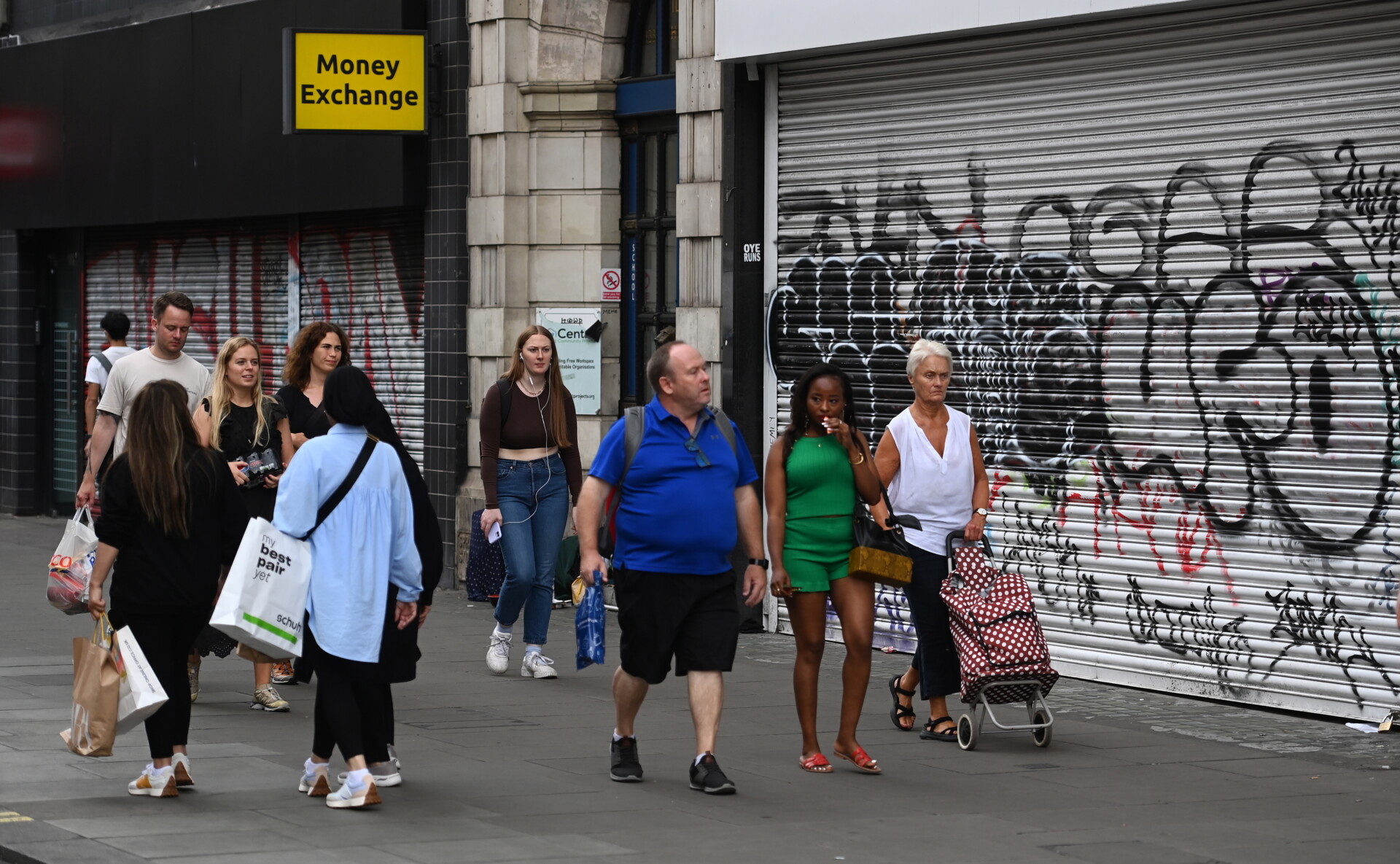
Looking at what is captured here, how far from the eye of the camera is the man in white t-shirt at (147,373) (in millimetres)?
10023

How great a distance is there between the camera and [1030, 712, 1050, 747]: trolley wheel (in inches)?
337

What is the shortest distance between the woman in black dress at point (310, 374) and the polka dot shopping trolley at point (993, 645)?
10.5ft

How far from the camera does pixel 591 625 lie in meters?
7.85

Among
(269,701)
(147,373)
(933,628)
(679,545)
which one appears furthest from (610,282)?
(679,545)

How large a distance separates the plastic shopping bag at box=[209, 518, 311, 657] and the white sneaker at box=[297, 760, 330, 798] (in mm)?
489

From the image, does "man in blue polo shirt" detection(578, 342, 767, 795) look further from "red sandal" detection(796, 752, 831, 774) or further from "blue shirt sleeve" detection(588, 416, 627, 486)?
"red sandal" detection(796, 752, 831, 774)

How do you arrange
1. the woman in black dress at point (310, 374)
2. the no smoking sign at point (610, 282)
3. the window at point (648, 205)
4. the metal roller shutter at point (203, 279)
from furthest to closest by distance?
the metal roller shutter at point (203, 279) < the no smoking sign at point (610, 282) < the window at point (648, 205) < the woman in black dress at point (310, 374)

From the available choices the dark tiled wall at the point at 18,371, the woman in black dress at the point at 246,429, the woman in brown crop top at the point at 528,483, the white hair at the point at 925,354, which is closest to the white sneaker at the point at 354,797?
the woman in black dress at the point at 246,429

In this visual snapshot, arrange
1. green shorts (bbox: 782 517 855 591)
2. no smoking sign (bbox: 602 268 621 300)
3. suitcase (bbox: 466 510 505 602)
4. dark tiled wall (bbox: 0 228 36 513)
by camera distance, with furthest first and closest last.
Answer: dark tiled wall (bbox: 0 228 36 513), no smoking sign (bbox: 602 268 621 300), suitcase (bbox: 466 510 505 602), green shorts (bbox: 782 517 855 591)

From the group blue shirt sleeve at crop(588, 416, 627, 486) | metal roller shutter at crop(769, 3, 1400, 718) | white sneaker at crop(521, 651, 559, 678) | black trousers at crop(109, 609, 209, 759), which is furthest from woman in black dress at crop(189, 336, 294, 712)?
metal roller shutter at crop(769, 3, 1400, 718)

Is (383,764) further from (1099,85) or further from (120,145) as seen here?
(120,145)

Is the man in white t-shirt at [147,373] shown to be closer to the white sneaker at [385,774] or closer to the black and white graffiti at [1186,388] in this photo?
the white sneaker at [385,774]

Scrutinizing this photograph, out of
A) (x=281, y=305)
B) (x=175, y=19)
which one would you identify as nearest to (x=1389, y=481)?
(x=281, y=305)

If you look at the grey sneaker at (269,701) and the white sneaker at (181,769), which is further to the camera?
the grey sneaker at (269,701)
